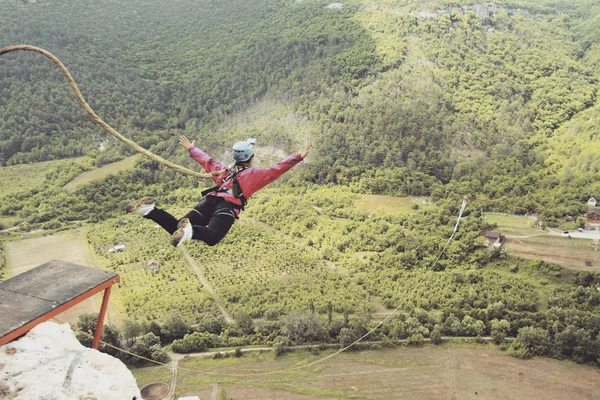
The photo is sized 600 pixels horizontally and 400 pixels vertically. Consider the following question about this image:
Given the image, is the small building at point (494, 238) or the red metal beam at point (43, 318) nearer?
the red metal beam at point (43, 318)

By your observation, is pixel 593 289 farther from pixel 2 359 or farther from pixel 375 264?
pixel 2 359

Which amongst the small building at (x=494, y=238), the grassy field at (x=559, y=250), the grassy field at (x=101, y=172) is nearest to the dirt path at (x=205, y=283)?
the grassy field at (x=101, y=172)

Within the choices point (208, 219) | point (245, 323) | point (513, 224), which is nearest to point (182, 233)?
point (208, 219)

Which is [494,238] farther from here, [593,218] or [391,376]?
[391,376]

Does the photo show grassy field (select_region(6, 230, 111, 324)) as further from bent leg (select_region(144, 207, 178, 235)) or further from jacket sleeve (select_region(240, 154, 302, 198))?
bent leg (select_region(144, 207, 178, 235))

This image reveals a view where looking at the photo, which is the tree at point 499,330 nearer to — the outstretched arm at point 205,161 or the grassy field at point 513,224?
the grassy field at point 513,224

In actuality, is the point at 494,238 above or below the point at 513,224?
above
